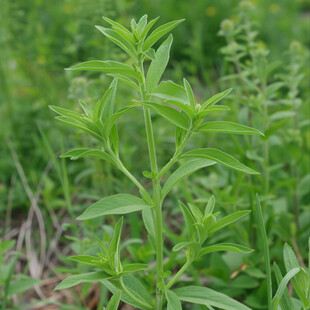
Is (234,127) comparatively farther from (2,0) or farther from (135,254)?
(2,0)

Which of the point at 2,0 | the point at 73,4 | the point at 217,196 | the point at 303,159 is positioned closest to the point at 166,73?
the point at 73,4

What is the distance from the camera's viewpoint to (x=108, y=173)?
179 cm

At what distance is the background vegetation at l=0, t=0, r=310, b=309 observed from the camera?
149 cm

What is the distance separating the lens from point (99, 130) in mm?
981

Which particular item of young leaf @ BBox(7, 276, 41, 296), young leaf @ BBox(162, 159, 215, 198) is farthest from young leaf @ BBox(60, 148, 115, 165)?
young leaf @ BBox(7, 276, 41, 296)

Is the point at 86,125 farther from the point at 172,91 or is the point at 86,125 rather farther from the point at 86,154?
the point at 172,91

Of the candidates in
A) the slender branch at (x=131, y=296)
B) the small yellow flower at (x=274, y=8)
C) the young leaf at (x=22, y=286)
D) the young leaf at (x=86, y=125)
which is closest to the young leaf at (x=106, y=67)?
the young leaf at (x=86, y=125)

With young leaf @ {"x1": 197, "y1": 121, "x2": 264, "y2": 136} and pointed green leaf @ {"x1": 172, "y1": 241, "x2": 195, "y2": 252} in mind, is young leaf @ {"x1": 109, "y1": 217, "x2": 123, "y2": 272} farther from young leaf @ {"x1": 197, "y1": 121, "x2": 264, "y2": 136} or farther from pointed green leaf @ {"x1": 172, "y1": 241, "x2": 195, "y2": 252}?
young leaf @ {"x1": 197, "y1": 121, "x2": 264, "y2": 136}

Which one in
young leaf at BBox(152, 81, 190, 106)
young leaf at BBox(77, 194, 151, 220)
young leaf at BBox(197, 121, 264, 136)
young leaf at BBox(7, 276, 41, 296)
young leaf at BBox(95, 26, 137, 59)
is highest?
young leaf at BBox(95, 26, 137, 59)

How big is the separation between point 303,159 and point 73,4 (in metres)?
1.84

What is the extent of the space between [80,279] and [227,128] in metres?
0.43

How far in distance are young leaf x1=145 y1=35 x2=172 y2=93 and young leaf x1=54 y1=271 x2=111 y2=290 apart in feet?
1.32

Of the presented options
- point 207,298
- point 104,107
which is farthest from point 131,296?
point 104,107

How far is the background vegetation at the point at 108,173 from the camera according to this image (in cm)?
149
